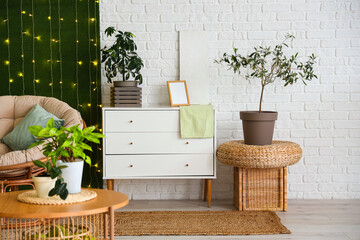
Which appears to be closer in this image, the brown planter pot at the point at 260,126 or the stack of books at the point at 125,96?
the brown planter pot at the point at 260,126

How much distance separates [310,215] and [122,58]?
6.26ft

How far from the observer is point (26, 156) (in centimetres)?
291

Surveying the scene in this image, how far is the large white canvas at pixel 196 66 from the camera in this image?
3.83m

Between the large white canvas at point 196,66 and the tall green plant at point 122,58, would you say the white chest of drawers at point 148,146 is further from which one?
the large white canvas at point 196,66

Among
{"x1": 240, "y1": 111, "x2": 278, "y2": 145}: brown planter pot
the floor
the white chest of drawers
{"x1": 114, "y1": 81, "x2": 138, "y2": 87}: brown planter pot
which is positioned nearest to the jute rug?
the floor

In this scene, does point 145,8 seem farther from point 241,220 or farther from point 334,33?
point 241,220

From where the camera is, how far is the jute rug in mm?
2911

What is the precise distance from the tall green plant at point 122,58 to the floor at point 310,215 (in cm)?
107

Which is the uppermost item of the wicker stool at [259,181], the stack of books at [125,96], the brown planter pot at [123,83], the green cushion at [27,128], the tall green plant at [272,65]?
the tall green plant at [272,65]

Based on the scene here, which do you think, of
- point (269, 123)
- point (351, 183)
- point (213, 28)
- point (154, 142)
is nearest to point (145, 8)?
Result: point (213, 28)

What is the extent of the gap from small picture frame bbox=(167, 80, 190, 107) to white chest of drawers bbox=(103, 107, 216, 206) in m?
0.23

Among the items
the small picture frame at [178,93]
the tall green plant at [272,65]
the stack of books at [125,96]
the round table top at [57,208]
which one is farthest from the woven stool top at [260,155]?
the round table top at [57,208]

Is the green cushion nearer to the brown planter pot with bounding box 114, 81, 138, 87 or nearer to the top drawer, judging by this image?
the top drawer

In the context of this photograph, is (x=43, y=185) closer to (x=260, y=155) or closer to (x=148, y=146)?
(x=148, y=146)
